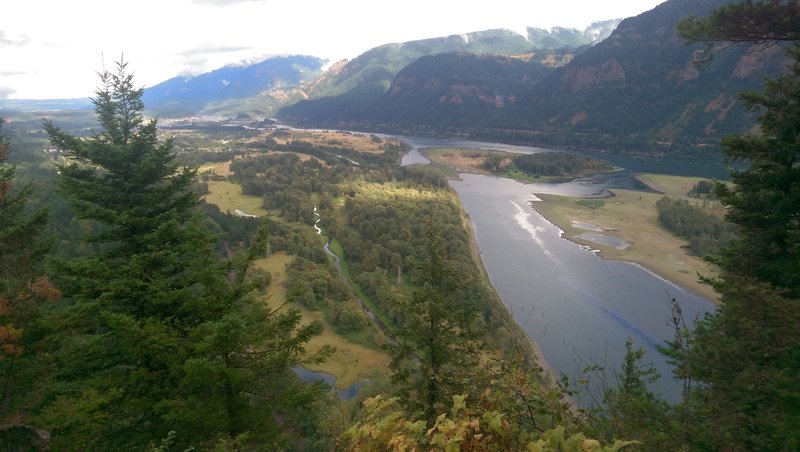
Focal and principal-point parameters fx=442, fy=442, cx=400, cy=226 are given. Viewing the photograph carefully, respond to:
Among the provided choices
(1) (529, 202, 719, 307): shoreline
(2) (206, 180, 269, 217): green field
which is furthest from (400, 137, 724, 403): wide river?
(2) (206, 180, 269, 217): green field

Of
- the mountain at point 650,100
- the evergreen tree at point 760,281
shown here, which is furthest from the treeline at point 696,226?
the mountain at point 650,100

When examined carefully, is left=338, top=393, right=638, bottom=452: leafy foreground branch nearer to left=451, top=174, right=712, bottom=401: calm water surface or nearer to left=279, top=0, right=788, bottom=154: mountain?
left=451, top=174, right=712, bottom=401: calm water surface

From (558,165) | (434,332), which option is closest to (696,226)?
(558,165)

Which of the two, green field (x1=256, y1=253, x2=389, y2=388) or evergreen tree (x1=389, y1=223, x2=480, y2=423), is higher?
evergreen tree (x1=389, y1=223, x2=480, y2=423)

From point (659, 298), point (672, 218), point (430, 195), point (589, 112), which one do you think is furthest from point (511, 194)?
point (589, 112)

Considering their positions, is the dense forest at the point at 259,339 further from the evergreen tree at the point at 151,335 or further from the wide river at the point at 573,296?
the wide river at the point at 573,296

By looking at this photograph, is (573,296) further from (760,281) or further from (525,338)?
(760,281)
